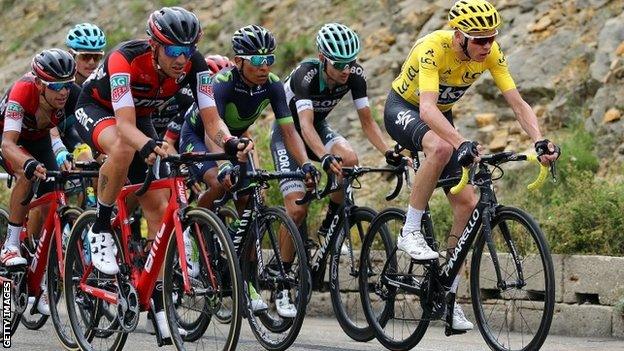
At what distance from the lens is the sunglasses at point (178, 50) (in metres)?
7.95

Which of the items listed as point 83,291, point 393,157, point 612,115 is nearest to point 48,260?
point 83,291

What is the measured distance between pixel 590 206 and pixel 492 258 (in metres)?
3.06

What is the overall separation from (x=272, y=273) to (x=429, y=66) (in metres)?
1.84

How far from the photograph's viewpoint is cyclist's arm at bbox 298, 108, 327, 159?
9594 millimetres

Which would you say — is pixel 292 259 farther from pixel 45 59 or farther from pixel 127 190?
pixel 45 59

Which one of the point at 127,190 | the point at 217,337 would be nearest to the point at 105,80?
the point at 127,190

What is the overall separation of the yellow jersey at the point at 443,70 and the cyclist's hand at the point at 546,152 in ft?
3.12

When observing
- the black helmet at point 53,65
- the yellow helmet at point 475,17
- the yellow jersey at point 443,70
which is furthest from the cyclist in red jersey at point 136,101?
the yellow helmet at point 475,17

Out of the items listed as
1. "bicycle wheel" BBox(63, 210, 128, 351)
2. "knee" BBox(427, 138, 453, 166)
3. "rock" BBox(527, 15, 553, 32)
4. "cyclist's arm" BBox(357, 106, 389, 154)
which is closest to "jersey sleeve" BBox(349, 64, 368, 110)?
→ "cyclist's arm" BBox(357, 106, 389, 154)

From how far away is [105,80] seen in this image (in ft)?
27.7

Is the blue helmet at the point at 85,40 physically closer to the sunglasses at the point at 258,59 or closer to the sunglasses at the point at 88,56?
the sunglasses at the point at 88,56

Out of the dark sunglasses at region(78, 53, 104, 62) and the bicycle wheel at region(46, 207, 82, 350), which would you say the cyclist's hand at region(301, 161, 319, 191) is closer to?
the bicycle wheel at region(46, 207, 82, 350)

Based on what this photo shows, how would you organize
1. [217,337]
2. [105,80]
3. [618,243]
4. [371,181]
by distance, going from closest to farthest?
[217,337] → [105,80] → [618,243] → [371,181]

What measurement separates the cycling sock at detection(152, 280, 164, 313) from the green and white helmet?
108 inches
